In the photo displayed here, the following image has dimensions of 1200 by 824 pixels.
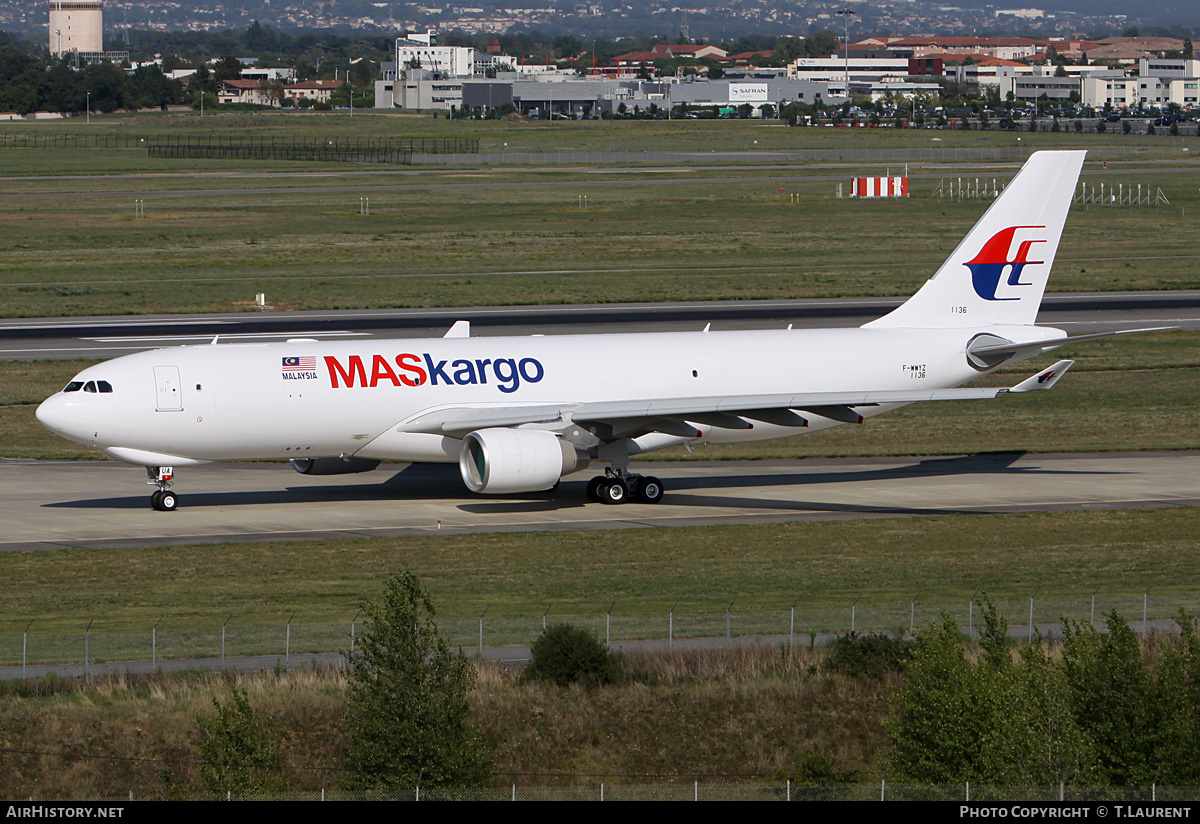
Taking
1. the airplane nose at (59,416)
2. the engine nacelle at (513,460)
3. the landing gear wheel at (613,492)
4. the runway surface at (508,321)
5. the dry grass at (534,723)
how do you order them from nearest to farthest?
the dry grass at (534,723)
the engine nacelle at (513,460)
the airplane nose at (59,416)
the landing gear wheel at (613,492)
the runway surface at (508,321)

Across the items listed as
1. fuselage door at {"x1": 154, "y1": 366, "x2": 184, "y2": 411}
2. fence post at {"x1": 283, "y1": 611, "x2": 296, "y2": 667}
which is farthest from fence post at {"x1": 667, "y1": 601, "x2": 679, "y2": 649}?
fuselage door at {"x1": 154, "y1": 366, "x2": 184, "y2": 411}

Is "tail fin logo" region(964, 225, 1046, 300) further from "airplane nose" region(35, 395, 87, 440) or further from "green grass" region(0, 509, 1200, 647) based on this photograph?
"airplane nose" region(35, 395, 87, 440)

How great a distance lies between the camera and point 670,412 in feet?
149

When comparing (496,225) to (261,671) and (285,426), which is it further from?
(261,671)

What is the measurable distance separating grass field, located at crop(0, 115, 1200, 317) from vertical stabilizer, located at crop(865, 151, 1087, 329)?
39659 millimetres

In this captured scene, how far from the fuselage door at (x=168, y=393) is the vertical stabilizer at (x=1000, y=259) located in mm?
23270

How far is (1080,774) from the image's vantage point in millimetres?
24688

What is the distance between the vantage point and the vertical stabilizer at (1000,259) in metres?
52.5

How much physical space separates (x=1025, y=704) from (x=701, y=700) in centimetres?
743

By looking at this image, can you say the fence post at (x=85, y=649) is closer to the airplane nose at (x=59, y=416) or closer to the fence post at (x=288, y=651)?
the fence post at (x=288, y=651)

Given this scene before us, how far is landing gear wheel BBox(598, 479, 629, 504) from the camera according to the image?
159 ft

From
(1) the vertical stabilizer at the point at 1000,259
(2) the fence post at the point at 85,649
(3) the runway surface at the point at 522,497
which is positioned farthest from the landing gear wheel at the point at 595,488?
(2) the fence post at the point at 85,649

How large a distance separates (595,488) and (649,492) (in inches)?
68.5

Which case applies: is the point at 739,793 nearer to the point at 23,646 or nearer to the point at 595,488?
the point at 23,646
